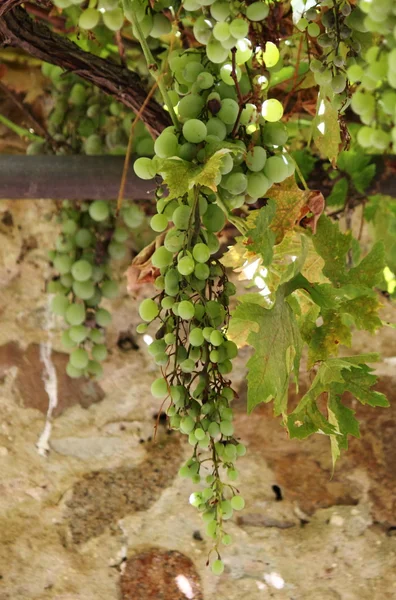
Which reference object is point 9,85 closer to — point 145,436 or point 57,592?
point 145,436

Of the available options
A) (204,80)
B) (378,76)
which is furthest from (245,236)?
(378,76)

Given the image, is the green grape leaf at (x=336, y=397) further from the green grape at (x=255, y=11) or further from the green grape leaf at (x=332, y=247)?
the green grape at (x=255, y=11)

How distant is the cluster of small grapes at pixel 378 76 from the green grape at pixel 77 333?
2.32 feet

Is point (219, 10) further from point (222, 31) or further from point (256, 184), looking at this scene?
point (256, 184)

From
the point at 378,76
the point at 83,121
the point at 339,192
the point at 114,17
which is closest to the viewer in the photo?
the point at 378,76

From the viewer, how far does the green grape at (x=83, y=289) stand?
1073 mm

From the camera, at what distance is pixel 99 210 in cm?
107

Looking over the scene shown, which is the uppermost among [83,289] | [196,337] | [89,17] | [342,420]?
[89,17]

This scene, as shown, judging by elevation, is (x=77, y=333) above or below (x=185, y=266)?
below

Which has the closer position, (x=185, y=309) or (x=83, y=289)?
(x=185, y=309)

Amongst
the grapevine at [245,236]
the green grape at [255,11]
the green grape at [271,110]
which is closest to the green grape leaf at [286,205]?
the grapevine at [245,236]

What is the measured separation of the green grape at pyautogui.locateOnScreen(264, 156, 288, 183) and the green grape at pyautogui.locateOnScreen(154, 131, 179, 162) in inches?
3.7

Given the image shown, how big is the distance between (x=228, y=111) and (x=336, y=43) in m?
0.12

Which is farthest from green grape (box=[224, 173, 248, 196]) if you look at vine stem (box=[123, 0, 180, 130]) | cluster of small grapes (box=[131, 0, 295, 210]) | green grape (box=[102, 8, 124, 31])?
green grape (box=[102, 8, 124, 31])
